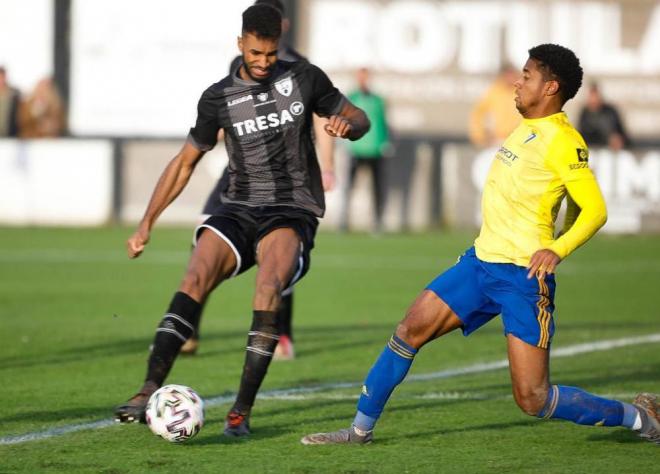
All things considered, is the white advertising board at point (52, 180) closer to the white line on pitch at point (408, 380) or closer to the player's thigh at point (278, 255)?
the white line on pitch at point (408, 380)

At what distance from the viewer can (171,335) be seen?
276 inches

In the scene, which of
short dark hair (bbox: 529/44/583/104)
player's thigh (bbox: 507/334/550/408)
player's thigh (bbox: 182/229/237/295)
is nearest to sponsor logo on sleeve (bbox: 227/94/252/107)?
player's thigh (bbox: 182/229/237/295)

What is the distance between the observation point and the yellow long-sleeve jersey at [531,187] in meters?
6.39

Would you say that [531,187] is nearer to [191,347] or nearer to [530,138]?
[530,138]

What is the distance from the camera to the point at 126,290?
554 inches

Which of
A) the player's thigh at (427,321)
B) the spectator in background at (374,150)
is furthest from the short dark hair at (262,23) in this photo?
the spectator in background at (374,150)

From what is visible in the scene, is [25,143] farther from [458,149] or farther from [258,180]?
[258,180]

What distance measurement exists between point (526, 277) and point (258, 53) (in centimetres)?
182

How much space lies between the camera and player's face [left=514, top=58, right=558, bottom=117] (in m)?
6.55

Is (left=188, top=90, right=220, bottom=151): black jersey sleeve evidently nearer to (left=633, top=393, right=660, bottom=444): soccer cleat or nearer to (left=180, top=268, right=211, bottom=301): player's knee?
(left=180, top=268, right=211, bottom=301): player's knee

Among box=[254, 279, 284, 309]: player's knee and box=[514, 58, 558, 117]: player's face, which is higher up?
box=[514, 58, 558, 117]: player's face

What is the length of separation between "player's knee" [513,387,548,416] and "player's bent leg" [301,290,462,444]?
440 mm

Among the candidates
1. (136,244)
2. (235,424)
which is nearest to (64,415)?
(136,244)

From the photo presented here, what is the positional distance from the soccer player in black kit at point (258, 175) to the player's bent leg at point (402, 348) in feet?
1.99
